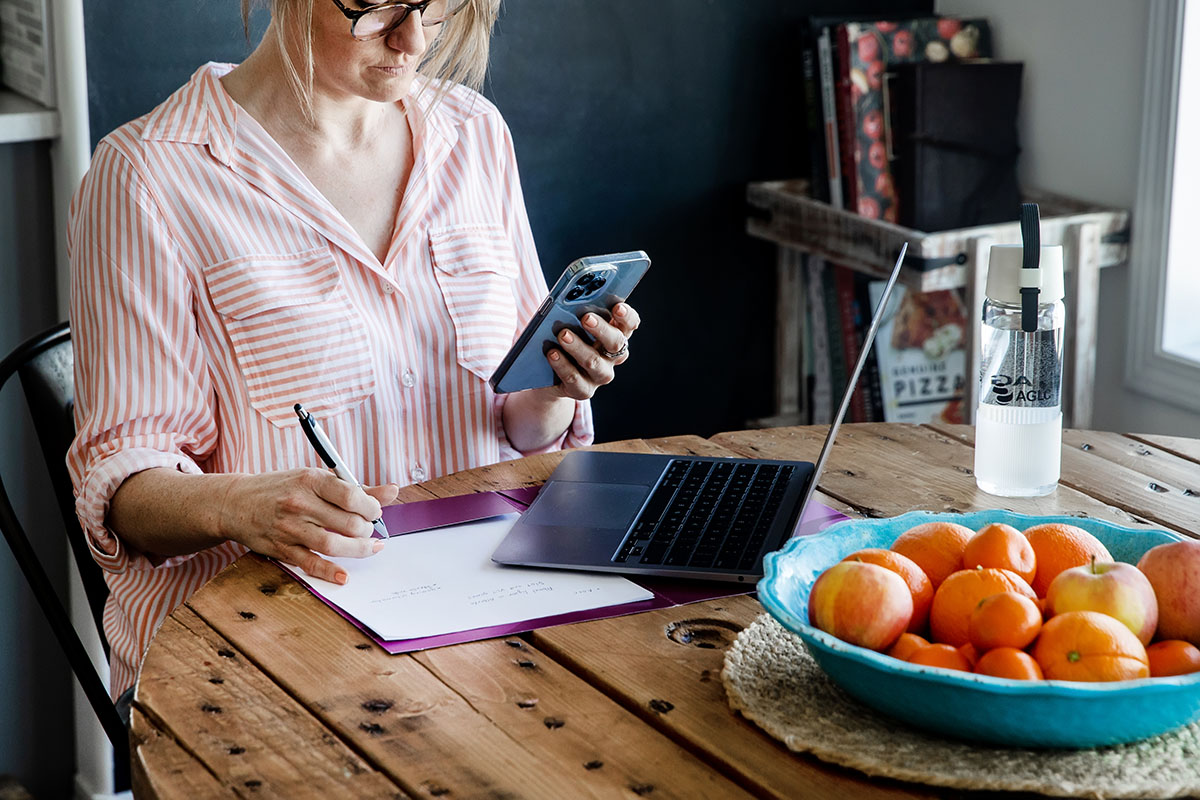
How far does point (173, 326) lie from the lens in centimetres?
140

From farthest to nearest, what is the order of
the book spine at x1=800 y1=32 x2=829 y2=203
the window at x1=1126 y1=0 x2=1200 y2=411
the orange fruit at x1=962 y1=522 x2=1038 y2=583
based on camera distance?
the book spine at x1=800 y1=32 x2=829 y2=203 < the window at x1=1126 y1=0 x2=1200 y2=411 < the orange fruit at x1=962 y1=522 x2=1038 y2=583

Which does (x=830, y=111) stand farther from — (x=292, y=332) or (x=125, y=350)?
(x=125, y=350)

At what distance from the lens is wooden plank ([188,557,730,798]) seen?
32.8 inches

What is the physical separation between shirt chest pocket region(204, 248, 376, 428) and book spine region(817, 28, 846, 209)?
125 centimetres

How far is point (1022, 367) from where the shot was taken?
1311mm

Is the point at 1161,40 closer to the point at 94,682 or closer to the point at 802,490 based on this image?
the point at 802,490

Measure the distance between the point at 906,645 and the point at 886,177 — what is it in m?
1.74

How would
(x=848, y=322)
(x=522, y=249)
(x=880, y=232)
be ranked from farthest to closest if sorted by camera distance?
(x=848, y=322) < (x=880, y=232) < (x=522, y=249)

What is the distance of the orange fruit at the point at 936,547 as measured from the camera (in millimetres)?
920

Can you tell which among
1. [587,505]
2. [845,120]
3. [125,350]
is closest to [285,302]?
[125,350]

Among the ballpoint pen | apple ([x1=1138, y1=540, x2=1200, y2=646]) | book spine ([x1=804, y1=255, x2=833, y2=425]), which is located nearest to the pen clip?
the ballpoint pen

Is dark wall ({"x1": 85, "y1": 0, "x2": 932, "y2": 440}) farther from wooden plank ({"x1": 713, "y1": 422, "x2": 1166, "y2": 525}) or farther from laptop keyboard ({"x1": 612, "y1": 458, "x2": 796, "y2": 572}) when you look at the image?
laptop keyboard ({"x1": 612, "y1": 458, "x2": 796, "y2": 572})

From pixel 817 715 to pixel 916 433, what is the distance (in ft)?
2.43

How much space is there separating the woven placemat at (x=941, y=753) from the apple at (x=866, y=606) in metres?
0.06
